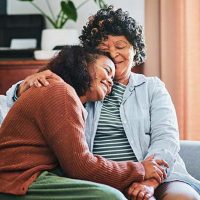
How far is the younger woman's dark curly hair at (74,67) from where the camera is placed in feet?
4.96

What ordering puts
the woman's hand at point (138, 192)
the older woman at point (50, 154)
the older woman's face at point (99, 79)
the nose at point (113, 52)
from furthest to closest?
1. the nose at point (113, 52)
2. the older woman's face at point (99, 79)
3. the woman's hand at point (138, 192)
4. the older woman at point (50, 154)

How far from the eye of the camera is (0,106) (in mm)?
1843

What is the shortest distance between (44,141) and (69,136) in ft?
0.30

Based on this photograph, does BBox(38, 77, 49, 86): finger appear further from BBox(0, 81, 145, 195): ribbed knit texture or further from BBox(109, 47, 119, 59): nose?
BBox(109, 47, 119, 59): nose

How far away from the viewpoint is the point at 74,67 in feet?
4.97

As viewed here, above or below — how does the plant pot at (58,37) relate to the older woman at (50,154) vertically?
above

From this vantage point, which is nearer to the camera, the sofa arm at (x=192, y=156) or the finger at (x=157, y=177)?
the finger at (x=157, y=177)

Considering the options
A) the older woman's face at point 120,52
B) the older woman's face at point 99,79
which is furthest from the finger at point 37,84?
the older woman's face at point 120,52

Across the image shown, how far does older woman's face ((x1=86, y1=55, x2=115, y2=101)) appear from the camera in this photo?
5.22ft

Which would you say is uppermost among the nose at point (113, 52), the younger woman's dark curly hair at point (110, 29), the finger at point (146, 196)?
the younger woman's dark curly hair at point (110, 29)

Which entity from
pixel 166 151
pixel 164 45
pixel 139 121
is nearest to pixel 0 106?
pixel 139 121

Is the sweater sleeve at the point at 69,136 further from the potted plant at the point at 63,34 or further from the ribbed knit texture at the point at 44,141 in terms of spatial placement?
the potted plant at the point at 63,34

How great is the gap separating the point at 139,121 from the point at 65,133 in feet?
1.76

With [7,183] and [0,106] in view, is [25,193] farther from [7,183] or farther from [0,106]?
[0,106]
